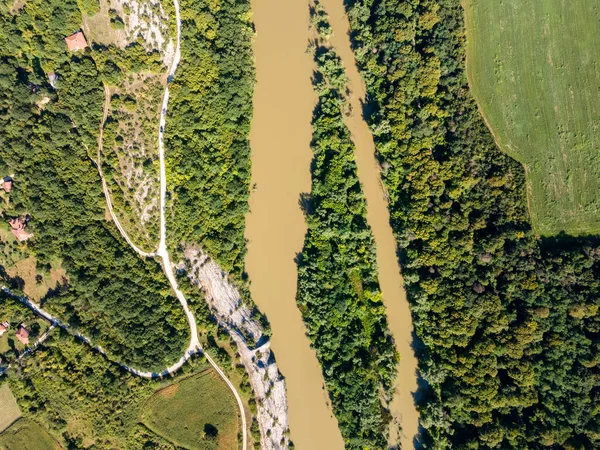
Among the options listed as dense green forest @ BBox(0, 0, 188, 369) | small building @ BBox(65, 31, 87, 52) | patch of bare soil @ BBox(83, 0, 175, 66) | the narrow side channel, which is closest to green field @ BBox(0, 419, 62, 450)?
dense green forest @ BBox(0, 0, 188, 369)

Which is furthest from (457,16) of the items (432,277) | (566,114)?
(432,277)

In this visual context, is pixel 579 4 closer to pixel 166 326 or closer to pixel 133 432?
pixel 166 326

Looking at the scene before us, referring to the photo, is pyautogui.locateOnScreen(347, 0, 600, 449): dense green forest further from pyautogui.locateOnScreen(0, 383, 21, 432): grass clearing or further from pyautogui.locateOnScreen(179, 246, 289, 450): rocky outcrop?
pyautogui.locateOnScreen(0, 383, 21, 432): grass clearing

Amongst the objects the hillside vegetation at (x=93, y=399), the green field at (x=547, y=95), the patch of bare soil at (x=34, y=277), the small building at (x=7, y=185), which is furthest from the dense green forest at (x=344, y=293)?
the small building at (x=7, y=185)

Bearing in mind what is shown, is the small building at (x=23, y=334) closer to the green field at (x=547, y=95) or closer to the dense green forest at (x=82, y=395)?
the dense green forest at (x=82, y=395)

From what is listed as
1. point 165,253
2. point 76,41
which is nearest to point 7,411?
point 165,253

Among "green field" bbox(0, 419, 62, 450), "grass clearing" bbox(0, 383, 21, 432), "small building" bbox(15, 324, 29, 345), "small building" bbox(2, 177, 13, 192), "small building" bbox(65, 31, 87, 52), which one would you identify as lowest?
"green field" bbox(0, 419, 62, 450)

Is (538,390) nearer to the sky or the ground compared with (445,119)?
nearer to the ground
